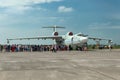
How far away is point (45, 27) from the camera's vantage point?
319 ft

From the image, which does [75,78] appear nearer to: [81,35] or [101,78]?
[101,78]

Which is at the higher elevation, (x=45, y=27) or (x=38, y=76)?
(x=45, y=27)

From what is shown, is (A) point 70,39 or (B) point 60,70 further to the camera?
(A) point 70,39

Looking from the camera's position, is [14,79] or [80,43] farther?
[80,43]

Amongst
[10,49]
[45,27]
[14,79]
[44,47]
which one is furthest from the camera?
[45,27]

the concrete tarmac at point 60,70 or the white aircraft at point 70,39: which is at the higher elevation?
the white aircraft at point 70,39

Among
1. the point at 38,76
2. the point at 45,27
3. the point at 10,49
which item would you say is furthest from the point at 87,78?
the point at 45,27

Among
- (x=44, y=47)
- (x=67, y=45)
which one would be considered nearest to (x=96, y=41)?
(x=67, y=45)

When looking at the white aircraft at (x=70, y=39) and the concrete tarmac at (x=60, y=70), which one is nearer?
the concrete tarmac at (x=60, y=70)

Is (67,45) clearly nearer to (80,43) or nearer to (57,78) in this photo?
(80,43)

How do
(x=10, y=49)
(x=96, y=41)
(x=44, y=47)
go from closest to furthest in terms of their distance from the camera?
(x=10, y=49)
(x=44, y=47)
(x=96, y=41)

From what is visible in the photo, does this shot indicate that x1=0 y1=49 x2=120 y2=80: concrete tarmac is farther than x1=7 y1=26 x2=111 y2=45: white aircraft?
No

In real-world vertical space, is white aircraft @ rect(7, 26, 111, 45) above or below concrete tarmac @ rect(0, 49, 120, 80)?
above

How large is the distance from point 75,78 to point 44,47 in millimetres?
53949
